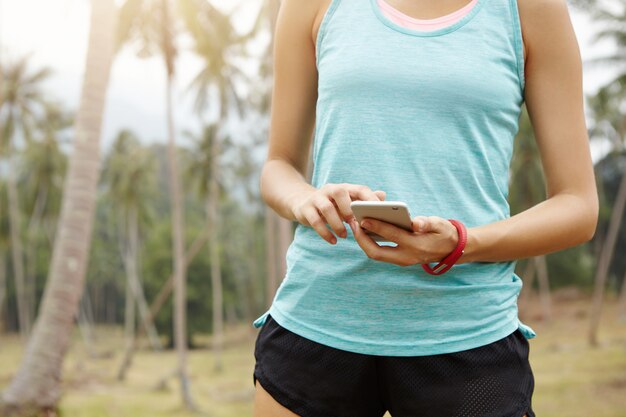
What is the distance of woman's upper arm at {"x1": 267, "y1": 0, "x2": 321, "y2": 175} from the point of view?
1.29 m

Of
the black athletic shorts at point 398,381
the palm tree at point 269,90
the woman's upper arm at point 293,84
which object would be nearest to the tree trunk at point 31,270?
the palm tree at point 269,90

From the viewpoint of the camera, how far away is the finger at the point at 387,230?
3.22 feet

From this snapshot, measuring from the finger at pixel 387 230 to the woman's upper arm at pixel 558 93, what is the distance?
1.14 ft

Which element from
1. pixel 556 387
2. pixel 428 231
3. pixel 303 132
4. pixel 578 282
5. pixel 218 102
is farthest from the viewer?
pixel 578 282

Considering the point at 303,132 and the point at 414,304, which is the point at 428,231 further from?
the point at 303,132

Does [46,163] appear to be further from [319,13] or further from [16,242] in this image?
[319,13]

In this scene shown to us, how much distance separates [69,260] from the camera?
8914 millimetres

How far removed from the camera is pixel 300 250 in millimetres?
1186

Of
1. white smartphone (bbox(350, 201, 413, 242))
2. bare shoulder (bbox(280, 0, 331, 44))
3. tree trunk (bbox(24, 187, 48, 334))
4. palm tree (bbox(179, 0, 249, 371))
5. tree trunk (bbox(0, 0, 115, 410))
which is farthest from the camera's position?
tree trunk (bbox(24, 187, 48, 334))

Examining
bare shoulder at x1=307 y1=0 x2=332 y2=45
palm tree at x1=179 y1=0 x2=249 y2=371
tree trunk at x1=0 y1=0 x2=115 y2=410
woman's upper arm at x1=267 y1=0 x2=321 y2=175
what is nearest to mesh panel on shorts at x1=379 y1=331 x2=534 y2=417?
woman's upper arm at x1=267 y1=0 x2=321 y2=175

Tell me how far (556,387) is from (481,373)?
2102cm

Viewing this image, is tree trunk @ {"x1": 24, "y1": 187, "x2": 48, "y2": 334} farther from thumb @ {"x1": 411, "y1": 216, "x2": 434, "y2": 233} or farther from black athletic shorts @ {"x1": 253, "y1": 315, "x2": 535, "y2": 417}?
thumb @ {"x1": 411, "y1": 216, "x2": 434, "y2": 233}

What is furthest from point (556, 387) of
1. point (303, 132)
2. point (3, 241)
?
point (3, 241)

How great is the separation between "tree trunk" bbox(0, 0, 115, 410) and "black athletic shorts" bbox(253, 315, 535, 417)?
819cm
